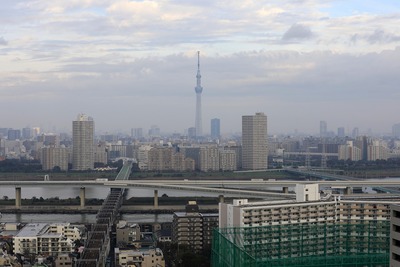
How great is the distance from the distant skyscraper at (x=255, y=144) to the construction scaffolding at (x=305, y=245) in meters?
17.8

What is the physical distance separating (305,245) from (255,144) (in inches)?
737

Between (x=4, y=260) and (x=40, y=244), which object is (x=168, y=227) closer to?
(x=40, y=244)

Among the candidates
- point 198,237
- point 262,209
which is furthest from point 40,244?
point 262,209

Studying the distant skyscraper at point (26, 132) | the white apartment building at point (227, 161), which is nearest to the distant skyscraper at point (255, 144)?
the white apartment building at point (227, 161)

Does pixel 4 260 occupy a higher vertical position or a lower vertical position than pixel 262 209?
lower

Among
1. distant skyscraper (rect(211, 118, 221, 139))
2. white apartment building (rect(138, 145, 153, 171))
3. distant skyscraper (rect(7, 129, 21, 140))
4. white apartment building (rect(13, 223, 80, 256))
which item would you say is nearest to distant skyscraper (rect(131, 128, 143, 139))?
distant skyscraper (rect(211, 118, 221, 139))

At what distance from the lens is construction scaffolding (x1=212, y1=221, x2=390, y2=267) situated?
5.30 meters

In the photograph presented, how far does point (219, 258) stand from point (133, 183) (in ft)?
30.4

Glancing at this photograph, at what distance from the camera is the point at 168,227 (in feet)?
33.1

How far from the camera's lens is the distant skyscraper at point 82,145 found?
24.0m

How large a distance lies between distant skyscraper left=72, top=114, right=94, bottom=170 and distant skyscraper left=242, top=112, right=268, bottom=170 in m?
5.05

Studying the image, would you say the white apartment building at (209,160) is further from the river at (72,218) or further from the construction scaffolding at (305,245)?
the construction scaffolding at (305,245)

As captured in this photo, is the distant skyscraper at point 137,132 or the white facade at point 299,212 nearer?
the white facade at point 299,212

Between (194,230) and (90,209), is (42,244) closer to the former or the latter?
(194,230)
